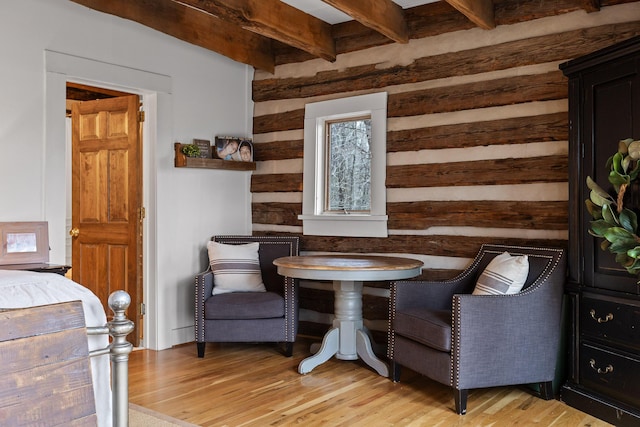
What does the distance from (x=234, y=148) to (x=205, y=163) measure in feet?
1.33

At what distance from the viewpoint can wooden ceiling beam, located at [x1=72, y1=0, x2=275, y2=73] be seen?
4.45m

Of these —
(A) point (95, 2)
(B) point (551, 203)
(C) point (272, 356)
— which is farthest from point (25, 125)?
(B) point (551, 203)

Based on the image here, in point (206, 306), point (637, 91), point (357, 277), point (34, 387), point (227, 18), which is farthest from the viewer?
point (206, 306)

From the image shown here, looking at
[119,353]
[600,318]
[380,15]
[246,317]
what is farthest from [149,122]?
[600,318]

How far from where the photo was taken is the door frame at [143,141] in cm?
421

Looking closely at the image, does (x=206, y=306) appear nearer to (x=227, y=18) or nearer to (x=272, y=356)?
(x=272, y=356)

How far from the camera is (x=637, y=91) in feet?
10.1

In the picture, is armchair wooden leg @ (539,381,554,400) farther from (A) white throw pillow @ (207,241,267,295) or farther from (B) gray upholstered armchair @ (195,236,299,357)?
(A) white throw pillow @ (207,241,267,295)

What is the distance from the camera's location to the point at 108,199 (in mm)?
5191

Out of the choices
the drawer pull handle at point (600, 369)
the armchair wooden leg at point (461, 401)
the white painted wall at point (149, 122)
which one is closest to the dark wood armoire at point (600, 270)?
the drawer pull handle at point (600, 369)

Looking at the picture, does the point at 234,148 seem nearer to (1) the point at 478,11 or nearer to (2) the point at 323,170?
(2) the point at 323,170

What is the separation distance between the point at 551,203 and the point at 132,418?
2867 millimetres

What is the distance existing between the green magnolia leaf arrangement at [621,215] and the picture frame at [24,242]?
3.39 metres

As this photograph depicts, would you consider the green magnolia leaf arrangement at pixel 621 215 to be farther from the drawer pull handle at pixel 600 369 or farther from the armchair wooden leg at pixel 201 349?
the armchair wooden leg at pixel 201 349
